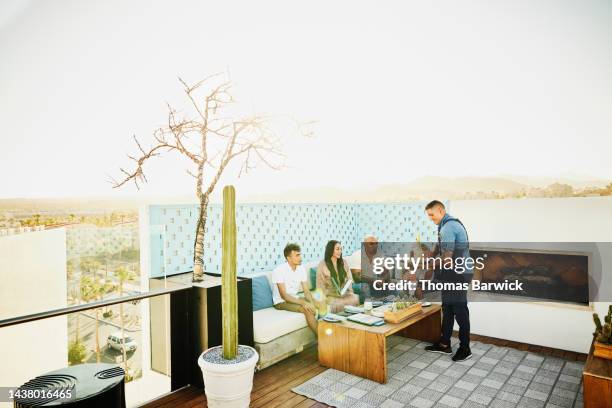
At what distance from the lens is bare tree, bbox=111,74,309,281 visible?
3.10 meters

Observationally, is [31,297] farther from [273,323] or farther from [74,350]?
[273,323]

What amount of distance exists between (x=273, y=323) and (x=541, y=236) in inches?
119

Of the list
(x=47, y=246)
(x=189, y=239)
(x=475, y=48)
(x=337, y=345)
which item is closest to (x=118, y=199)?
(x=189, y=239)

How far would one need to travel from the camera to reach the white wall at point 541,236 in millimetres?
3941

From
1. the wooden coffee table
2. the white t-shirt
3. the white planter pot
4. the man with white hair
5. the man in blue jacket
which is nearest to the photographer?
the white planter pot

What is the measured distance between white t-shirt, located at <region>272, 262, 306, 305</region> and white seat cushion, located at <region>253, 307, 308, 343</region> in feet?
0.82

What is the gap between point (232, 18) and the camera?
267 centimetres

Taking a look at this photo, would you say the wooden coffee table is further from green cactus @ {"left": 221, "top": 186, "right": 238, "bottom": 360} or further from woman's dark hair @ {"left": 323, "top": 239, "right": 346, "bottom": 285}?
green cactus @ {"left": 221, "top": 186, "right": 238, "bottom": 360}

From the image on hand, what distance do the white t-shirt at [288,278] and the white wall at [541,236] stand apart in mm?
2035

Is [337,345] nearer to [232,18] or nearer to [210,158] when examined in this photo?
[210,158]

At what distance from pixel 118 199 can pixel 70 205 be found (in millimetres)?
446
